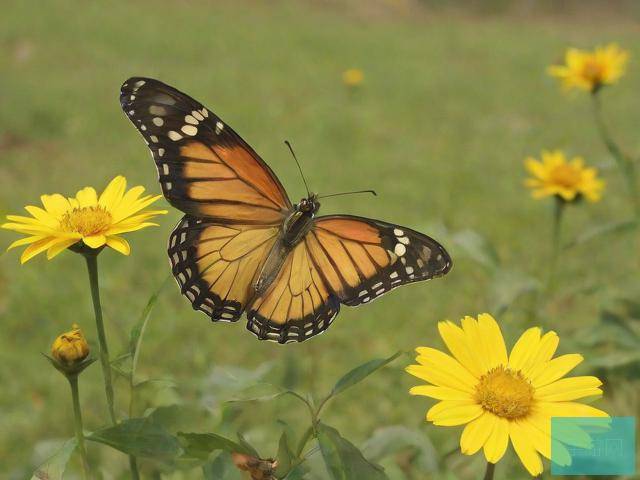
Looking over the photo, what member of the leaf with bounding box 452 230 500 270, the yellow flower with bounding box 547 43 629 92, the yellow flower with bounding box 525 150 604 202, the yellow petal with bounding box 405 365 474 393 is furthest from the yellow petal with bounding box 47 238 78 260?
the yellow flower with bounding box 547 43 629 92

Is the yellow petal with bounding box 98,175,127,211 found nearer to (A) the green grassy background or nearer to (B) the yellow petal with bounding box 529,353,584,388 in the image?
(A) the green grassy background

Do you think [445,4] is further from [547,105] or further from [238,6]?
[547,105]

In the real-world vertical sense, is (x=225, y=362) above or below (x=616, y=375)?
above

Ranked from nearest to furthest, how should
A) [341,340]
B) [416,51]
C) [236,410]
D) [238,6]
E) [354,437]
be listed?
[236,410] → [354,437] → [341,340] → [416,51] → [238,6]

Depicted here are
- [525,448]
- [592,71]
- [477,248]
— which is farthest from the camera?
[592,71]

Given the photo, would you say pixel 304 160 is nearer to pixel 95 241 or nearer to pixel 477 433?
pixel 95 241

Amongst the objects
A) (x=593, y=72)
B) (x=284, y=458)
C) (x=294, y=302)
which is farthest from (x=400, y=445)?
(x=593, y=72)

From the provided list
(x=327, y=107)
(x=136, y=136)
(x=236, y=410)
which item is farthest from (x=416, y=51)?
(x=236, y=410)

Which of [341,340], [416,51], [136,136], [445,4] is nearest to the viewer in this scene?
[341,340]
